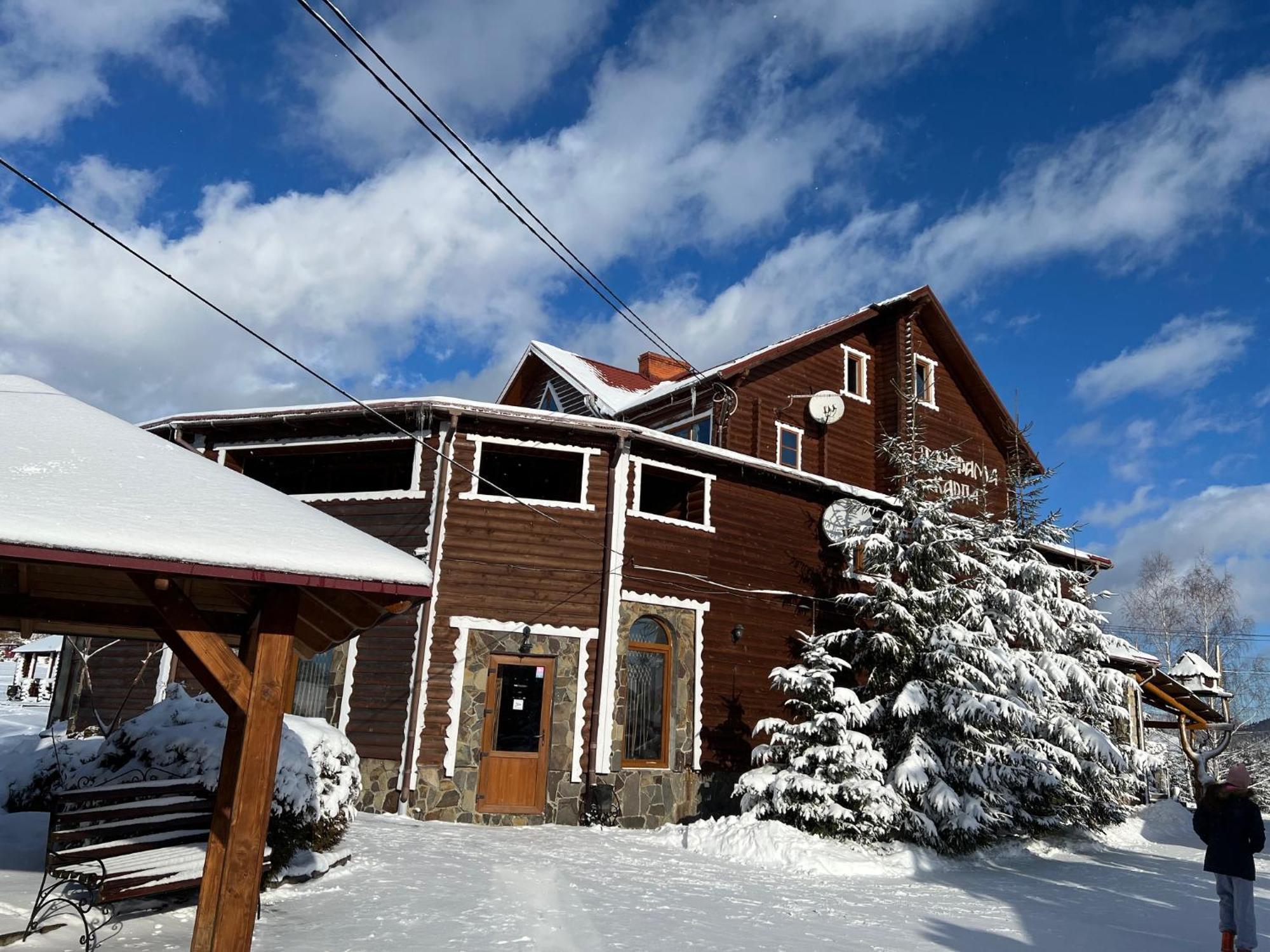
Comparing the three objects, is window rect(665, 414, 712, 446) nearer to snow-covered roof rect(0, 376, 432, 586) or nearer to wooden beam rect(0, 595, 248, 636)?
wooden beam rect(0, 595, 248, 636)

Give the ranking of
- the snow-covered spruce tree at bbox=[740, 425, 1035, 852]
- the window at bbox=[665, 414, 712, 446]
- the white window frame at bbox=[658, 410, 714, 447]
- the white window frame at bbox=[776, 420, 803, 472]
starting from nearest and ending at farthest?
the snow-covered spruce tree at bbox=[740, 425, 1035, 852] → the white window frame at bbox=[658, 410, 714, 447] → the window at bbox=[665, 414, 712, 446] → the white window frame at bbox=[776, 420, 803, 472]

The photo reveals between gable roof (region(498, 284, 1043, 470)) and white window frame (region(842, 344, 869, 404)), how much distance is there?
2.04ft

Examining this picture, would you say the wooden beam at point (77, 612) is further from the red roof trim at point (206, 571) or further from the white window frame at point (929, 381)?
the white window frame at point (929, 381)

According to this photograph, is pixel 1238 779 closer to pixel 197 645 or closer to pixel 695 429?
pixel 197 645

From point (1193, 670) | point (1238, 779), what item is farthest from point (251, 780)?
point (1193, 670)

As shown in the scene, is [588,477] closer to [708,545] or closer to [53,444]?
[708,545]

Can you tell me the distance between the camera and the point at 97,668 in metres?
15.1

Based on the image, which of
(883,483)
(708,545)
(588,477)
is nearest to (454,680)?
(588,477)

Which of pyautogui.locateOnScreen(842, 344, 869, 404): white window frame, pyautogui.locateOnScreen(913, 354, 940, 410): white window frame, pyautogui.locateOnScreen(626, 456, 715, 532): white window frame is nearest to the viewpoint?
pyautogui.locateOnScreen(626, 456, 715, 532): white window frame

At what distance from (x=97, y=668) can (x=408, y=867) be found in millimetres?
8863

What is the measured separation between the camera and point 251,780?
5.47 meters

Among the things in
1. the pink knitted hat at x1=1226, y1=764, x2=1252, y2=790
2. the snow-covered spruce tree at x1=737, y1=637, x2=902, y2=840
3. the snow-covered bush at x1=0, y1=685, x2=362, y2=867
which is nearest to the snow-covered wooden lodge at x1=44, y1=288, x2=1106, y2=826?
the snow-covered spruce tree at x1=737, y1=637, x2=902, y2=840

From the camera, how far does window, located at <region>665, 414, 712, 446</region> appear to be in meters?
19.6

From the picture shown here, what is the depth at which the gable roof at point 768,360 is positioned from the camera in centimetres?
1984
